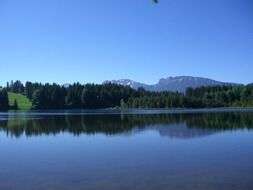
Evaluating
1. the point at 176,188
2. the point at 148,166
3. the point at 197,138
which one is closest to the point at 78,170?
the point at 148,166

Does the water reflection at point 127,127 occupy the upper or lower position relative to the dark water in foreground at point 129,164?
upper

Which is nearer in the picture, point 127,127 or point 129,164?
point 129,164

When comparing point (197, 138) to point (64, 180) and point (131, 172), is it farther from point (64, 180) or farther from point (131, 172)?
point (64, 180)

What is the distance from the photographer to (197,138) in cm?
4416

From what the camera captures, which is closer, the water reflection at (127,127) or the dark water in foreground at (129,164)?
the dark water in foreground at (129,164)

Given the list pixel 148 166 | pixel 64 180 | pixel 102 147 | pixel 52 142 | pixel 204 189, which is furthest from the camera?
pixel 52 142

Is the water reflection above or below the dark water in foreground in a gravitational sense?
above

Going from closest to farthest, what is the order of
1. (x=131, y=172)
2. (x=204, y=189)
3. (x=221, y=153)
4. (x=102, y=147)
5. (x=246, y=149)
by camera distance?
(x=204, y=189) < (x=131, y=172) < (x=221, y=153) < (x=246, y=149) < (x=102, y=147)

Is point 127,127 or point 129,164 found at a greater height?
point 127,127

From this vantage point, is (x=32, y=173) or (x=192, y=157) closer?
(x=32, y=173)

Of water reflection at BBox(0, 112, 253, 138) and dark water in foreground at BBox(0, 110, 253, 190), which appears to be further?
water reflection at BBox(0, 112, 253, 138)

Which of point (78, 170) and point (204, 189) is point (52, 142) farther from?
point (204, 189)

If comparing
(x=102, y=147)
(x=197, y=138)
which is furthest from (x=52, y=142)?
(x=197, y=138)

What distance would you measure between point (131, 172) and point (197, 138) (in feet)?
70.5
